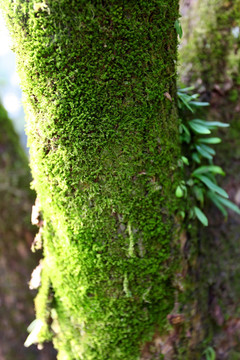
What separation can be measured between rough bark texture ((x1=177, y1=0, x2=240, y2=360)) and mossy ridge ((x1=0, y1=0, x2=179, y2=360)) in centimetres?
66

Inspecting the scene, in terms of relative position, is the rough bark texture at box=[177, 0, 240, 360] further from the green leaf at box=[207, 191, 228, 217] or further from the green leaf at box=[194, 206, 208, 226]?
the green leaf at box=[194, 206, 208, 226]

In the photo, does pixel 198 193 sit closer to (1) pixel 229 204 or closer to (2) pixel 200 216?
(2) pixel 200 216

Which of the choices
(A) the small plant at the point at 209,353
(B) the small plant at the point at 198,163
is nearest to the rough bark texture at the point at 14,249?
(B) the small plant at the point at 198,163

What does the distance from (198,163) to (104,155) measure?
965 mm

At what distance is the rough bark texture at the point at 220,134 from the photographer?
6.73ft

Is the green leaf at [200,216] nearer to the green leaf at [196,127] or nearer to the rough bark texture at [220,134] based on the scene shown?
the rough bark texture at [220,134]

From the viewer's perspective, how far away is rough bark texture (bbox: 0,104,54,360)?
299cm

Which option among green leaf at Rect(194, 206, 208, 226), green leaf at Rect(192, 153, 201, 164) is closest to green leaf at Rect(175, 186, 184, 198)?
green leaf at Rect(194, 206, 208, 226)

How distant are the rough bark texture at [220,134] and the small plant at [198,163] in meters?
0.18

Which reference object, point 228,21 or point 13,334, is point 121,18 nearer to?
point 228,21

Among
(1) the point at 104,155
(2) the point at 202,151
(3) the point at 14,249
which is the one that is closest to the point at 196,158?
(2) the point at 202,151

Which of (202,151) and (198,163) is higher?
(202,151)

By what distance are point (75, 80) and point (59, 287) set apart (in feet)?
4.06

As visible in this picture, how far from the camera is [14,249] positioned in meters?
3.06
